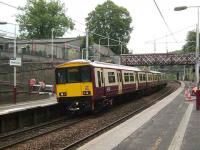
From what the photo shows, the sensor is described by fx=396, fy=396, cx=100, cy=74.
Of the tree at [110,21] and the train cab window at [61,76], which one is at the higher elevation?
the tree at [110,21]

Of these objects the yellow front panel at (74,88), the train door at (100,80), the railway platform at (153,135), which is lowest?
the railway platform at (153,135)

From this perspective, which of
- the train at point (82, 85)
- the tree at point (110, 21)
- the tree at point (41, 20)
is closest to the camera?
the train at point (82, 85)

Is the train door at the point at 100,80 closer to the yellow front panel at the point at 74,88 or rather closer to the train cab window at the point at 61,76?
the yellow front panel at the point at 74,88

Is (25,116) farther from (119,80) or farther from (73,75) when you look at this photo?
(119,80)

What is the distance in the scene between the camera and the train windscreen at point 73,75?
790 inches

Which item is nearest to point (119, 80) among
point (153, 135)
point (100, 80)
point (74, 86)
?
point (100, 80)

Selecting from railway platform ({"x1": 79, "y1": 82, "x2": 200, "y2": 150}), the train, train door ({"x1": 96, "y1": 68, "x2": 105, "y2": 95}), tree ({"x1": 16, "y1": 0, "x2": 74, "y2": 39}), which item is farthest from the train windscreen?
tree ({"x1": 16, "y1": 0, "x2": 74, "y2": 39})

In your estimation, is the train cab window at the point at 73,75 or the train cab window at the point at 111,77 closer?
the train cab window at the point at 73,75

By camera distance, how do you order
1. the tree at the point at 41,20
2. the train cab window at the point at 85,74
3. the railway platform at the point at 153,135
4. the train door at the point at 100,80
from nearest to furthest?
1. the railway platform at the point at 153,135
2. the train cab window at the point at 85,74
3. the train door at the point at 100,80
4. the tree at the point at 41,20

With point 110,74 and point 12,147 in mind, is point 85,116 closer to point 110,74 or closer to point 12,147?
point 110,74

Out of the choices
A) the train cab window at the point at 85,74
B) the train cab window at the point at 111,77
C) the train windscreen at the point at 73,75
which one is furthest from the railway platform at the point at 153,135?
the train cab window at the point at 111,77

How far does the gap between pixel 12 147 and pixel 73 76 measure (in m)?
8.40

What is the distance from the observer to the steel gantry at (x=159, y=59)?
73.1 metres

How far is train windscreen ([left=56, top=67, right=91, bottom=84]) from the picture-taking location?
2006cm
